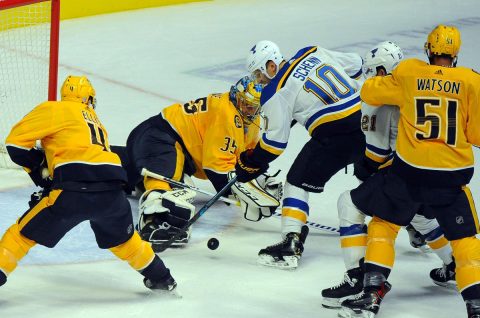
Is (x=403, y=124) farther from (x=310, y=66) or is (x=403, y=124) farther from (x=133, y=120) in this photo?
(x=133, y=120)

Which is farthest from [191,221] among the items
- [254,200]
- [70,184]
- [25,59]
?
[25,59]

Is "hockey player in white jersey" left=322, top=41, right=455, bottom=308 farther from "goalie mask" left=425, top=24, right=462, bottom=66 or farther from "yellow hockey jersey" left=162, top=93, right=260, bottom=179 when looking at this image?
"yellow hockey jersey" left=162, top=93, right=260, bottom=179

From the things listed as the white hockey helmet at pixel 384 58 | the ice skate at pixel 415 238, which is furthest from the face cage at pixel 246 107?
the ice skate at pixel 415 238

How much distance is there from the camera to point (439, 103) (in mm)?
4445

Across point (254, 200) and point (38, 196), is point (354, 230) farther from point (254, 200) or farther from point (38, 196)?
point (38, 196)

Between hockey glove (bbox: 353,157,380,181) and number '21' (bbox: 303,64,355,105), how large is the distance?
1.25ft

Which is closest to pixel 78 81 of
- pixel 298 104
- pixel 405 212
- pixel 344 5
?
pixel 298 104

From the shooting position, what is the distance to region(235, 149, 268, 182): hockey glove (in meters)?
5.29

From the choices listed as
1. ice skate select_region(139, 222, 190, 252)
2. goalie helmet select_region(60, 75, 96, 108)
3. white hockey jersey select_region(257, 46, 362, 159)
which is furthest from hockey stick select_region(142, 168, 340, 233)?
goalie helmet select_region(60, 75, 96, 108)

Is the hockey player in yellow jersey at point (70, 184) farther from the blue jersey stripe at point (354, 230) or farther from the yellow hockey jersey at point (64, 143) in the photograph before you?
the blue jersey stripe at point (354, 230)

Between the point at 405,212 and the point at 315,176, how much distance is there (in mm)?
836

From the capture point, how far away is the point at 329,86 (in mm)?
5355

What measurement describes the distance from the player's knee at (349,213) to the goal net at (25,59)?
230 cm

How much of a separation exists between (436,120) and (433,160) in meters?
0.16
